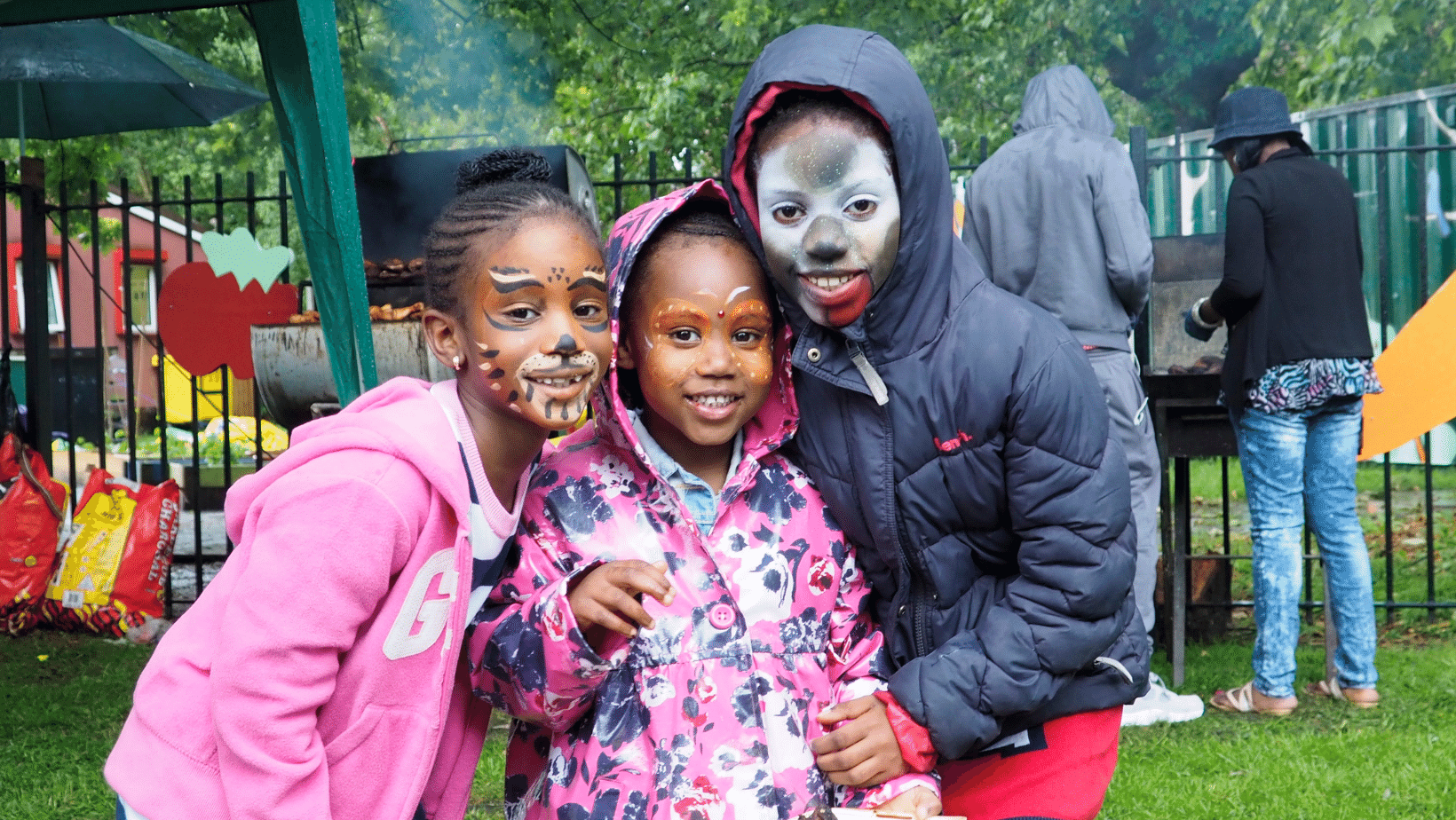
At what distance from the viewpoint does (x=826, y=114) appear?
1.86 meters

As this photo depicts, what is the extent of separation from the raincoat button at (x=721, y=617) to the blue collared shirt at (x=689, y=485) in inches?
5.3

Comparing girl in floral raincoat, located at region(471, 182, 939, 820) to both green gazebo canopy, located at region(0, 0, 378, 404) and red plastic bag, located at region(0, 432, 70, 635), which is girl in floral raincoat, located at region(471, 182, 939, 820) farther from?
red plastic bag, located at region(0, 432, 70, 635)

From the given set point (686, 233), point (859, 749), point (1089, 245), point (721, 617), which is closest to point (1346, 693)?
point (1089, 245)

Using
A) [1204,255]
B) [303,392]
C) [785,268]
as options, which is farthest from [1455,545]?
[785,268]

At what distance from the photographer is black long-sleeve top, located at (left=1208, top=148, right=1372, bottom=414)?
4.57 m

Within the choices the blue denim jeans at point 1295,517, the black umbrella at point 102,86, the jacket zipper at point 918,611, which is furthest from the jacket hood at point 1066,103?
the black umbrella at point 102,86

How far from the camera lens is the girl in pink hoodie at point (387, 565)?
1.60 m

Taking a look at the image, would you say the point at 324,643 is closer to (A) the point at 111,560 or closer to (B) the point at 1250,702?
(B) the point at 1250,702

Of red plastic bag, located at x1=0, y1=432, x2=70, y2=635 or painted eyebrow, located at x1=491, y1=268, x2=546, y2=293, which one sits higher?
painted eyebrow, located at x1=491, y1=268, x2=546, y2=293

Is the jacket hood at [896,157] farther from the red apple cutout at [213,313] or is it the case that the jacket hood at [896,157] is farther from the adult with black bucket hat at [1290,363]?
the red apple cutout at [213,313]

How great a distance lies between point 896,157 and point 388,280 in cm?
446

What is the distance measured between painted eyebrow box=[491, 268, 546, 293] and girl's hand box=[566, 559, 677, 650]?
0.43 meters

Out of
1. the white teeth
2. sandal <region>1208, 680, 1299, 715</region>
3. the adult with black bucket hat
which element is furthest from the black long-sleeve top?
the white teeth

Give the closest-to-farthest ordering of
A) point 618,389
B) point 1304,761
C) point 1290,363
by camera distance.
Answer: point 618,389 → point 1304,761 → point 1290,363
